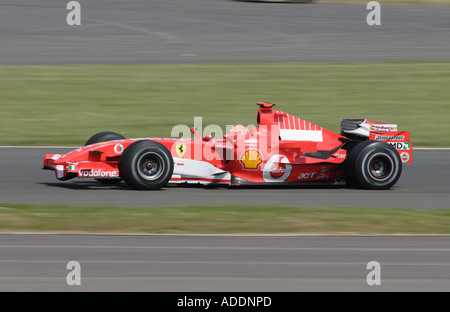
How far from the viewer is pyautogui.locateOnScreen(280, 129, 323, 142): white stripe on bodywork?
11445 millimetres

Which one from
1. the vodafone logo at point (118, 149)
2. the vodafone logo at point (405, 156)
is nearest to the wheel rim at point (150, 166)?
the vodafone logo at point (118, 149)

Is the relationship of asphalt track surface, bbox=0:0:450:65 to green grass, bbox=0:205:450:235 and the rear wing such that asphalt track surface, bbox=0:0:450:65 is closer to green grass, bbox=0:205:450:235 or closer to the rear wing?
the rear wing

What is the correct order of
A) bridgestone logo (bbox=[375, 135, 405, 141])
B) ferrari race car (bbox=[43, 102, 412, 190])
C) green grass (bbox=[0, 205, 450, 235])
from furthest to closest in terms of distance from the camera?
bridgestone logo (bbox=[375, 135, 405, 141]) → ferrari race car (bbox=[43, 102, 412, 190]) → green grass (bbox=[0, 205, 450, 235])

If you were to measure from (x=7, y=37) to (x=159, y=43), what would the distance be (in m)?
5.36

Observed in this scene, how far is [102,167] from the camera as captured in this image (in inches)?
428

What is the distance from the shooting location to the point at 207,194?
11180 millimetres

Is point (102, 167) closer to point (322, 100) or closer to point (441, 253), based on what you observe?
point (441, 253)

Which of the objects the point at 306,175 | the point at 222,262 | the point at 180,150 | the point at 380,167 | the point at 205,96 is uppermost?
the point at 205,96

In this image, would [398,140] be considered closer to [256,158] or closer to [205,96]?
[256,158]

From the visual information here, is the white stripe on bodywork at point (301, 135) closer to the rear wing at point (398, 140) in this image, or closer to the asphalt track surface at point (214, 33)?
the rear wing at point (398, 140)

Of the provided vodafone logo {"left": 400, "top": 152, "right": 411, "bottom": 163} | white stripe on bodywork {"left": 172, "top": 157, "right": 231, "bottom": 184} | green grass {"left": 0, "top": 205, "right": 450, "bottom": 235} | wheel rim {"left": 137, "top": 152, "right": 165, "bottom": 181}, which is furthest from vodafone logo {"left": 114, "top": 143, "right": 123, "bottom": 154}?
vodafone logo {"left": 400, "top": 152, "right": 411, "bottom": 163}

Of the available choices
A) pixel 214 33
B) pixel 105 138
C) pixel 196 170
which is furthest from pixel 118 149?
pixel 214 33

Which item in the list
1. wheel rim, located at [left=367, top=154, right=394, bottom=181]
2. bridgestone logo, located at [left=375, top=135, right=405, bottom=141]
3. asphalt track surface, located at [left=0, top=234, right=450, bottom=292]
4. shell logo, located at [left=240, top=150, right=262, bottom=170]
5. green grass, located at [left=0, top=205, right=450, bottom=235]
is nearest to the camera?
asphalt track surface, located at [left=0, top=234, right=450, bottom=292]

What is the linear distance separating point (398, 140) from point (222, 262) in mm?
5225
